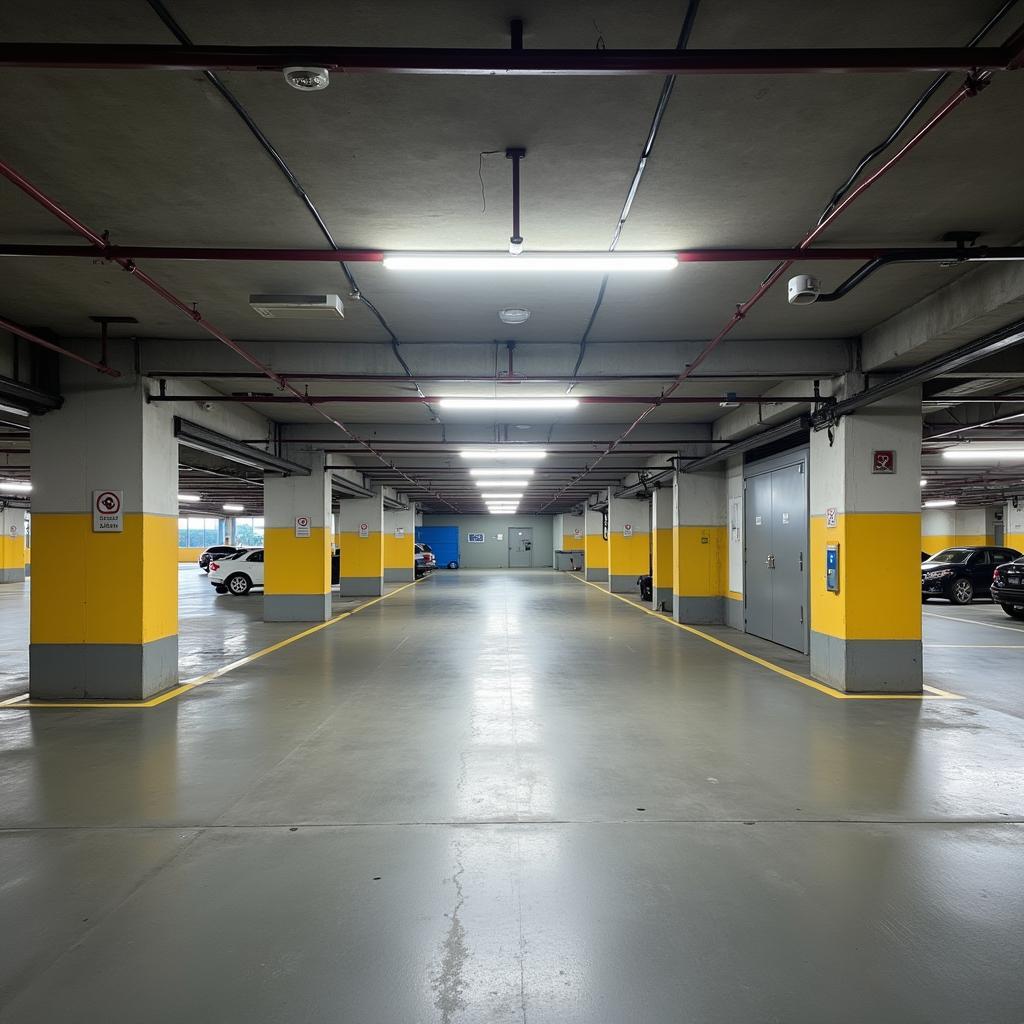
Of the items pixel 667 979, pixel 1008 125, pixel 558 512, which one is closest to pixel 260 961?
pixel 667 979

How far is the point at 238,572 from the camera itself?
2138 cm

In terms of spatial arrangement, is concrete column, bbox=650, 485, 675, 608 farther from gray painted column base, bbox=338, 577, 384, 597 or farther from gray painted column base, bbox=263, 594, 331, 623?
gray painted column base, bbox=338, 577, 384, 597

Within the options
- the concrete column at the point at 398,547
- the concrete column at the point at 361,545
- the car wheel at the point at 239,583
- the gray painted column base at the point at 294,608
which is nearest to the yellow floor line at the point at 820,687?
the gray painted column base at the point at 294,608

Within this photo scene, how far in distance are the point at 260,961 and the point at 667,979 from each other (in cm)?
148

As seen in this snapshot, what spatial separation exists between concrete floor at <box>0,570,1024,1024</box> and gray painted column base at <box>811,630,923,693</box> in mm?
480

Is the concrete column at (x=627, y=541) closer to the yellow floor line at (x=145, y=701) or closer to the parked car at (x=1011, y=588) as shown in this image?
the parked car at (x=1011, y=588)

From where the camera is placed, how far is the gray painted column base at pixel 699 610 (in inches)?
543

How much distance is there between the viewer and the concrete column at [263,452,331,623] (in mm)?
13875

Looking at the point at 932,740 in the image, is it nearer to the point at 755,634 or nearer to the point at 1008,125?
the point at 1008,125

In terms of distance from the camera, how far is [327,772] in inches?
190

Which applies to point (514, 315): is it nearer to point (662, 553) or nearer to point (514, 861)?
point (514, 861)

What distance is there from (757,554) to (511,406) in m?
5.22

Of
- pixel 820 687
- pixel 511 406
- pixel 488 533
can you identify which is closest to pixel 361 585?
pixel 511 406

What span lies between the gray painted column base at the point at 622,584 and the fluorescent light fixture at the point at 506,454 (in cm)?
799
